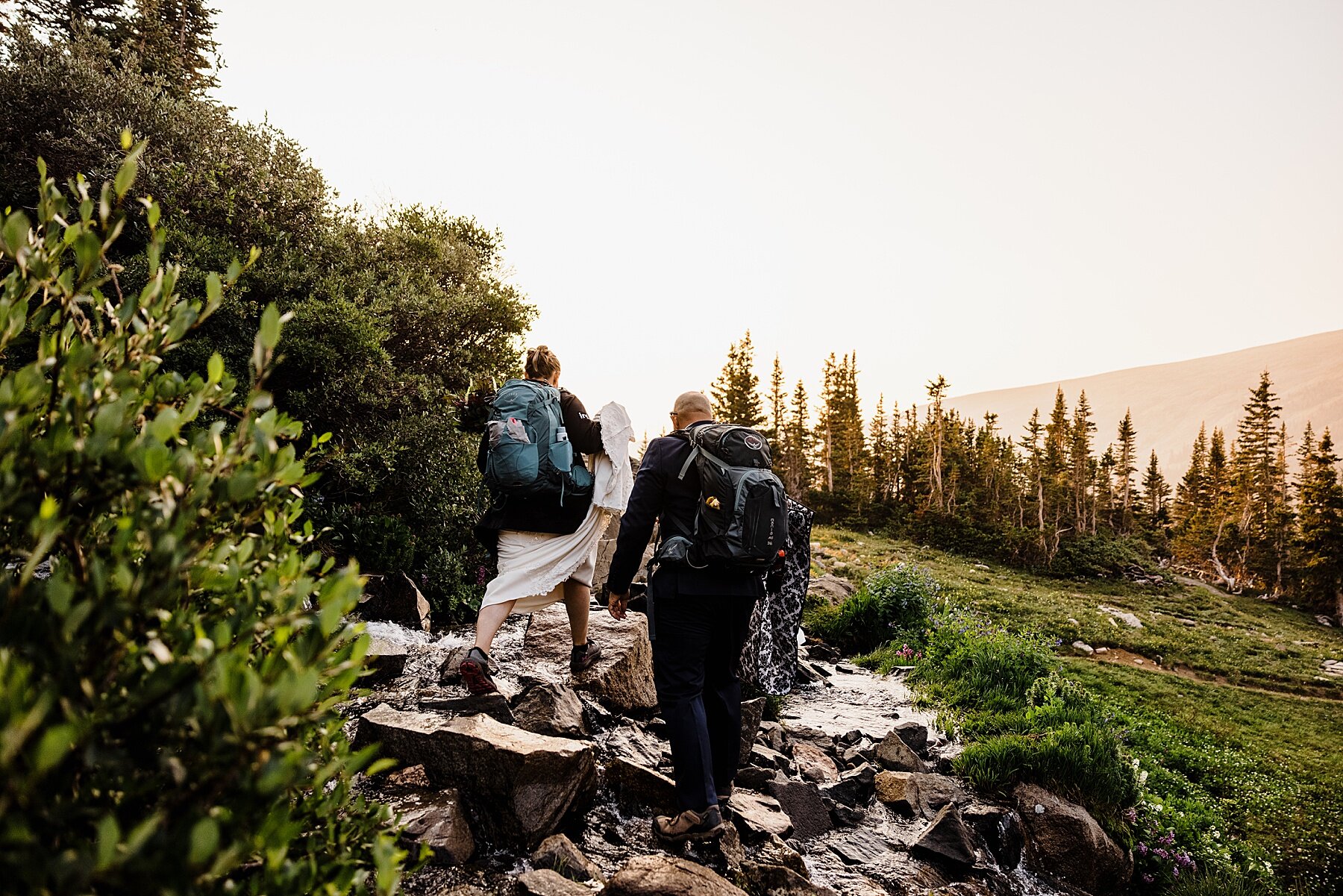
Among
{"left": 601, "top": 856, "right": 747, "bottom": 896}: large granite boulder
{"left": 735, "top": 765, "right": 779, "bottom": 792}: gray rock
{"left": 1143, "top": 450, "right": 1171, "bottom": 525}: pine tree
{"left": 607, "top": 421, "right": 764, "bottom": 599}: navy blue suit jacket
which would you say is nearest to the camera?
{"left": 601, "top": 856, "right": 747, "bottom": 896}: large granite boulder

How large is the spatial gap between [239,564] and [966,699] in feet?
27.5

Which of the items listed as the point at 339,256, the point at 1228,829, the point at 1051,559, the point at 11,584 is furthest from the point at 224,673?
the point at 1051,559

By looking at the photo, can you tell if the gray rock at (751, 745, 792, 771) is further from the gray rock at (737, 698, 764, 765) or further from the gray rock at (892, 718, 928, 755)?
the gray rock at (892, 718, 928, 755)

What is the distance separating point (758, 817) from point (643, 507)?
217 centimetres

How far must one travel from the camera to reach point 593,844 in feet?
12.9

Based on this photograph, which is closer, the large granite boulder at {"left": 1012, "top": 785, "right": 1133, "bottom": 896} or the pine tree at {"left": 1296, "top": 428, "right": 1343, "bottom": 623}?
the large granite boulder at {"left": 1012, "top": 785, "right": 1133, "bottom": 896}

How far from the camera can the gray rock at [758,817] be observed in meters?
4.26

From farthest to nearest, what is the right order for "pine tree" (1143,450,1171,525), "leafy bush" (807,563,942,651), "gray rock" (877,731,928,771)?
"pine tree" (1143,450,1171,525)
"leafy bush" (807,563,942,651)
"gray rock" (877,731,928,771)

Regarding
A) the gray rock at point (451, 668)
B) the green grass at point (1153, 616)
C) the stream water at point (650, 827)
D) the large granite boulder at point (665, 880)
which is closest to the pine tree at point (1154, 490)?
the green grass at point (1153, 616)

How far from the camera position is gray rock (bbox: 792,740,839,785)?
229 inches

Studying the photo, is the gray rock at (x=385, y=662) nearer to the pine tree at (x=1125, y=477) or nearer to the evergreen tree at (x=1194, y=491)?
the evergreen tree at (x=1194, y=491)

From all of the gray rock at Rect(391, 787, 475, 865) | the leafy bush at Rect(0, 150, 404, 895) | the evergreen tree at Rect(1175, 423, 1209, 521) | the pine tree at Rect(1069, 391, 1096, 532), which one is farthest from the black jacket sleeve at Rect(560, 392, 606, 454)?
the evergreen tree at Rect(1175, 423, 1209, 521)

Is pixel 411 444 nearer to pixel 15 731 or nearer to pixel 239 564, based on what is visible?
pixel 239 564

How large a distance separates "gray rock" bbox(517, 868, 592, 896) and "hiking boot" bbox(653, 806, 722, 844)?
71cm
